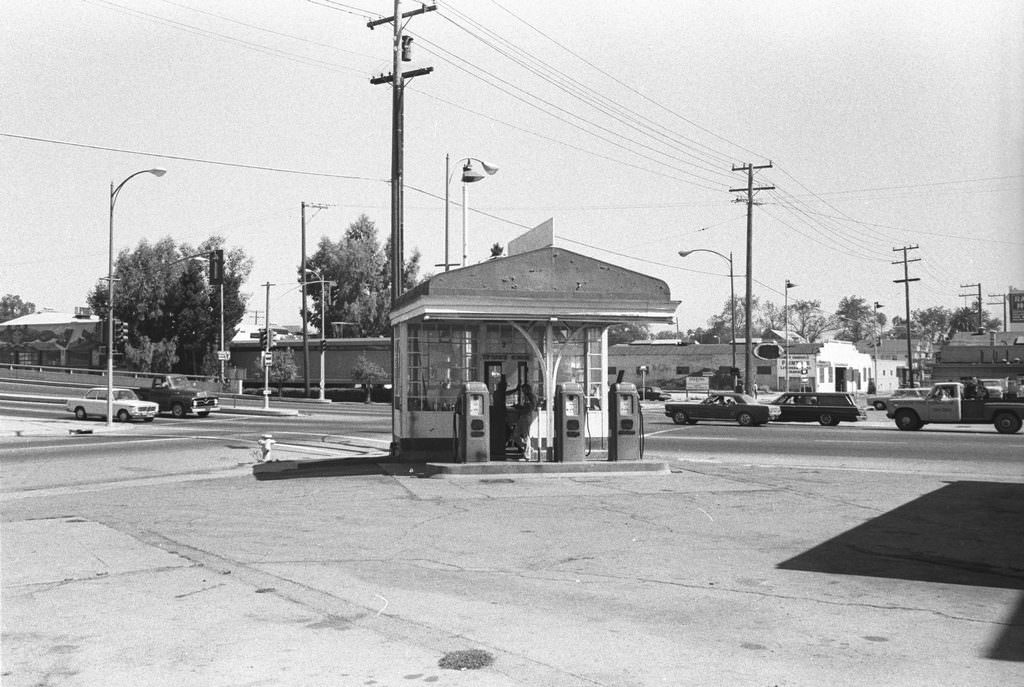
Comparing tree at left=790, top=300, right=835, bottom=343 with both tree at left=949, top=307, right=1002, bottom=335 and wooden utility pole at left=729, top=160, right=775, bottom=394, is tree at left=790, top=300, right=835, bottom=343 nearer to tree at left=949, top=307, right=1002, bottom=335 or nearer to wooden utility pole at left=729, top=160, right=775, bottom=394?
tree at left=949, top=307, right=1002, bottom=335

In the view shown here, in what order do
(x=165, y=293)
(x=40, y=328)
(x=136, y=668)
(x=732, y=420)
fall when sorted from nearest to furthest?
(x=136, y=668) < (x=732, y=420) < (x=165, y=293) < (x=40, y=328)

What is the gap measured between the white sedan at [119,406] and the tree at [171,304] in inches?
1286

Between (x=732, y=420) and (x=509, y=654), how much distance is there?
32590 mm

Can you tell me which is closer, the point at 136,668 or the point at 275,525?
the point at 136,668

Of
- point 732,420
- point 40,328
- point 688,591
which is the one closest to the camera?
point 688,591

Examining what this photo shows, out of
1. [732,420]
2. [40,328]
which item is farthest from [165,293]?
[732,420]

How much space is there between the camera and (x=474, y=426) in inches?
710

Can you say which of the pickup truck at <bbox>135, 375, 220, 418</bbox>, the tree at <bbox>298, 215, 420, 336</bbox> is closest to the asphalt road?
the pickup truck at <bbox>135, 375, 220, 418</bbox>

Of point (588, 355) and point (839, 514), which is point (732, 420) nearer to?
point (588, 355)

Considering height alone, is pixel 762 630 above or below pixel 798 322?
below

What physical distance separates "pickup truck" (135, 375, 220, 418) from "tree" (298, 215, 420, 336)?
4792 centimetres

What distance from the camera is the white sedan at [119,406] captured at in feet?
134

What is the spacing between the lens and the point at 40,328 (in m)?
87.2

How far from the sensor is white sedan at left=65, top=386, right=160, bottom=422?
40906 mm
